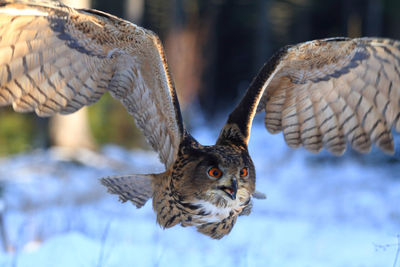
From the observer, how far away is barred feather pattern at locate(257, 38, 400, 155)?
4.48 meters

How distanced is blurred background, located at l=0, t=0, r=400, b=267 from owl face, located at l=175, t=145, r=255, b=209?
0.72 m

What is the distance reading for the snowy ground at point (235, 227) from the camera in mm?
4809

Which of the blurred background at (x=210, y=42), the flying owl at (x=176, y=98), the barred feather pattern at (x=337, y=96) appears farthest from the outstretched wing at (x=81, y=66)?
the blurred background at (x=210, y=42)

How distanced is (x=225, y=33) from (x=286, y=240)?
55.9 ft

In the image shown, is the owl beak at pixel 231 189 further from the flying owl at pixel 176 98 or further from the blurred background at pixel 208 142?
the blurred background at pixel 208 142

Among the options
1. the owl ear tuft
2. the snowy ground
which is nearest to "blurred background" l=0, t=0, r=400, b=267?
the snowy ground

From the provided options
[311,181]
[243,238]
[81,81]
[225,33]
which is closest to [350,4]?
[225,33]

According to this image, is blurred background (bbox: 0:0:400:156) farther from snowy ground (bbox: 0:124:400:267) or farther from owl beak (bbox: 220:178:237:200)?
owl beak (bbox: 220:178:237:200)

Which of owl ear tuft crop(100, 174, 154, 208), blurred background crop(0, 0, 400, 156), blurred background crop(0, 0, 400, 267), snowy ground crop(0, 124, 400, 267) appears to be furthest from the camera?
blurred background crop(0, 0, 400, 156)

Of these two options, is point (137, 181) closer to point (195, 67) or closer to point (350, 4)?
point (195, 67)

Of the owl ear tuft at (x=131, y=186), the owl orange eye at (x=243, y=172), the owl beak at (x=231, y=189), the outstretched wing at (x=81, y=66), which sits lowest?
the owl ear tuft at (x=131, y=186)

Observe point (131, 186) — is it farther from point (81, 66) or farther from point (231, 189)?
point (231, 189)

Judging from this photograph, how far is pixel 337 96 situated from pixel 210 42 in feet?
44.1

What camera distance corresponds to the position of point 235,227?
6520 millimetres
